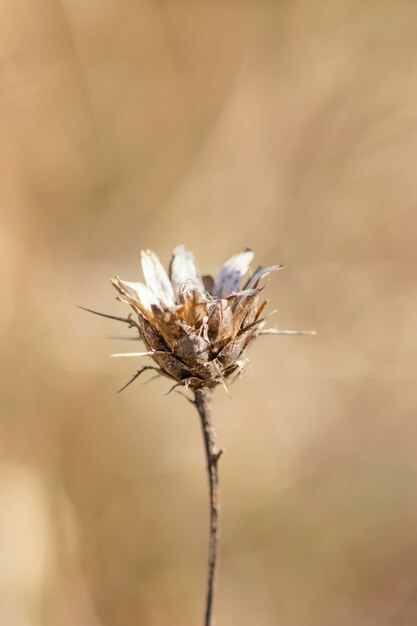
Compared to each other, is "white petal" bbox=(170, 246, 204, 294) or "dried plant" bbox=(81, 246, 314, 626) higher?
"white petal" bbox=(170, 246, 204, 294)

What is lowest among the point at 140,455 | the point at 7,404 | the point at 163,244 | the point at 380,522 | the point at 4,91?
the point at 380,522

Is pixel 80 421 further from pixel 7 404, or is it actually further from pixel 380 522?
pixel 380 522

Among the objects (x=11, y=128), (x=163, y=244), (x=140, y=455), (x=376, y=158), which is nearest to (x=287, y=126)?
(x=376, y=158)

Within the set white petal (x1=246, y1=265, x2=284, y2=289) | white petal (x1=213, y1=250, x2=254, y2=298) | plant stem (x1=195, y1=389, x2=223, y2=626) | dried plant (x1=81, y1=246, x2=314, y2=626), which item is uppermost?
white petal (x1=213, y1=250, x2=254, y2=298)

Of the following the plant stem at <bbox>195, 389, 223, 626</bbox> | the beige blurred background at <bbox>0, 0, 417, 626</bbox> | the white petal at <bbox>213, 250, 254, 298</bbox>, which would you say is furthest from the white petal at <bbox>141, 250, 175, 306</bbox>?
the beige blurred background at <bbox>0, 0, 417, 626</bbox>

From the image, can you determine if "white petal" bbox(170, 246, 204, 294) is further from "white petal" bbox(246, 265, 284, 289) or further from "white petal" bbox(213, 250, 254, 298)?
"white petal" bbox(246, 265, 284, 289)

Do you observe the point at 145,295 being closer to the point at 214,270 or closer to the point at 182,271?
the point at 182,271

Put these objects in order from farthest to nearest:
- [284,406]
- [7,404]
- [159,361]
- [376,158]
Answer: [376,158]
[284,406]
[7,404]
[159,361]
